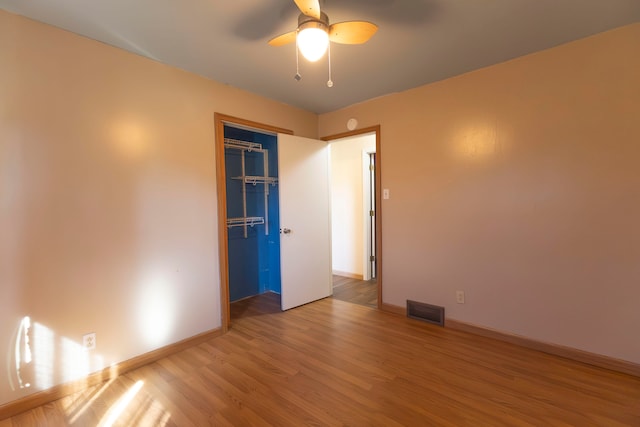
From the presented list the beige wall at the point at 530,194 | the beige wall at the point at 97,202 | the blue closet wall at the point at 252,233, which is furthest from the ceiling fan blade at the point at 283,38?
the blue closet wall at the point at 252,233

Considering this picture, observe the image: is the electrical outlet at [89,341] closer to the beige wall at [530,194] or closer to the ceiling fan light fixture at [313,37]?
the ceiling fan light fixture at [313,37]

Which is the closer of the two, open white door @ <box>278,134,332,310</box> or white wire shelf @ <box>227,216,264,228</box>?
open white door @ <box>278,134,332,310</box>

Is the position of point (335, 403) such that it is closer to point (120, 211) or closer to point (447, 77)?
point (120, 211)

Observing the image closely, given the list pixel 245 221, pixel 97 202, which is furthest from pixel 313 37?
pixel 245 221

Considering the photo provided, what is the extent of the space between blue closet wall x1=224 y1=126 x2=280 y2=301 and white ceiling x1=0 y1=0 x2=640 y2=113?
52.2 inches

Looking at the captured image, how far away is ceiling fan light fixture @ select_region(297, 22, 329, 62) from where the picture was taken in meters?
1.47

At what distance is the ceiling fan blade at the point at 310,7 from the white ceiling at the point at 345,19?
0.30 m

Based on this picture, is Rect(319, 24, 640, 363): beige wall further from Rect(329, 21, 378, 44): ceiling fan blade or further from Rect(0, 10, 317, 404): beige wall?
Rect(0, 10, 317, 404): beige wall

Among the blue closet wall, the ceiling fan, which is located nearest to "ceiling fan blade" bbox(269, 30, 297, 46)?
the ceiling fan

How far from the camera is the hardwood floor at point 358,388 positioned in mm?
1607

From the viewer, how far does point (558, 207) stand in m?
2.19

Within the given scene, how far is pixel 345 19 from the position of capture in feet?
5.98

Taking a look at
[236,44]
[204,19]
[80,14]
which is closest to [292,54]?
[236,44]

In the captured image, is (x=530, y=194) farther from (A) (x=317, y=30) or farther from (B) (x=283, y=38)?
(B) (x=283, y=38)
